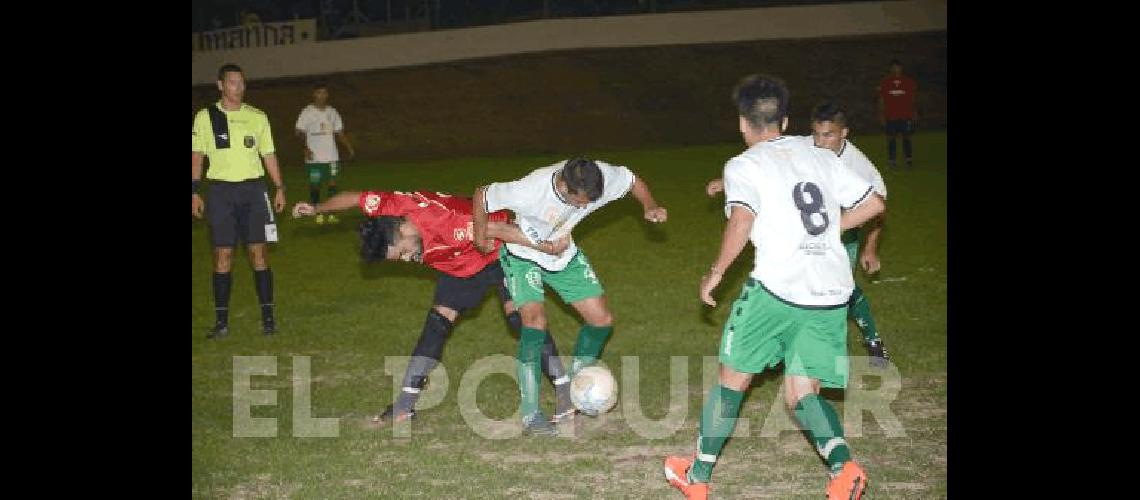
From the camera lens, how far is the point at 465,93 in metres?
33.2

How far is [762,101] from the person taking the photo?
5703 millimetres

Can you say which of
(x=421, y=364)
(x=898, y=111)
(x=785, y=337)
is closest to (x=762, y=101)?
(x=785, y=337)

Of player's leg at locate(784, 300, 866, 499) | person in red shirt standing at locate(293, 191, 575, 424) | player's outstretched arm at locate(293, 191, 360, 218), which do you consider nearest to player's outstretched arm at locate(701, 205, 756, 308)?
player's leg at locate(784, 300, 866, 499)

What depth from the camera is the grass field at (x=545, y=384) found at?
22.0 ft

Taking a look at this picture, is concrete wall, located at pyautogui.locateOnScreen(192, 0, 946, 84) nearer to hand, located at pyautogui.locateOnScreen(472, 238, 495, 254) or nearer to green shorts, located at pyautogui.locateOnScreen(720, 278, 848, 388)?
hand, located at pyautogui.locateOnScreen(472, 238, 495, 254)

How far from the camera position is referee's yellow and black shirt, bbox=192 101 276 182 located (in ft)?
33.5

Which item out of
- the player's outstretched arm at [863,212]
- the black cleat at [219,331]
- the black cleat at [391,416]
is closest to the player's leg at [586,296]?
the black cleat at [391,416]

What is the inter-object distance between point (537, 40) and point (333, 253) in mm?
20853

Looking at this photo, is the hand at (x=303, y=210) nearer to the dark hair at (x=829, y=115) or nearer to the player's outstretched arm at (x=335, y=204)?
the player's outstretched arm at (x=335, y=204)

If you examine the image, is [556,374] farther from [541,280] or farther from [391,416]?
[391,416]

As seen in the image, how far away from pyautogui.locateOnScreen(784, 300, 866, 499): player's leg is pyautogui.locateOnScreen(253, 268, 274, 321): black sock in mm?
5732

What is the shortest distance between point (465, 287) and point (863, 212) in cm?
285

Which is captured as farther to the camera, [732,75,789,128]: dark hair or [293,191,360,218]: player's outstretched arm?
[293,191,360,218]: player's outstretched arm

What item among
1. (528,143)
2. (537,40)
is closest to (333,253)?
(528,143)
